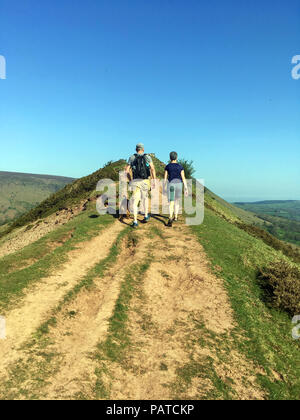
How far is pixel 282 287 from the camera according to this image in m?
10.2

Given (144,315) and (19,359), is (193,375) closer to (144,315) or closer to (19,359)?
(144,315)

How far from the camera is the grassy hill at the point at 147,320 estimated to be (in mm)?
6055

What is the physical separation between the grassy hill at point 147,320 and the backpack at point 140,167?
3.26 meters

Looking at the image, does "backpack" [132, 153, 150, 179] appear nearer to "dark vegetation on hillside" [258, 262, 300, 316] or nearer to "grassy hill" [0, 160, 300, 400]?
"grassy hill" [0, 160, 300, 400]

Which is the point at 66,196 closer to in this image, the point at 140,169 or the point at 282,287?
the point at 140,169

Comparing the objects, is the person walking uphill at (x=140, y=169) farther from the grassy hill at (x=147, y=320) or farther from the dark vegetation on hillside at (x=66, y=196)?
the dark vegetation on hillside at (x=66, y=196)

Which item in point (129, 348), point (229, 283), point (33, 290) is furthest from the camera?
point (229, 283)

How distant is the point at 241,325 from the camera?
27.7 ft

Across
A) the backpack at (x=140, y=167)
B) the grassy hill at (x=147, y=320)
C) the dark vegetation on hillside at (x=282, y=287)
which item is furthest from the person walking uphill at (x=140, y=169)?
the dark vegetation on hillside at (x=282, y=287)

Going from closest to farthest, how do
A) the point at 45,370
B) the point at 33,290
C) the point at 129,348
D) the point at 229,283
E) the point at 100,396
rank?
1. the point at 100,396
2. the point at 45,370
3. the point at 129,348
4. the point at 33,290
5. the point at 229,283

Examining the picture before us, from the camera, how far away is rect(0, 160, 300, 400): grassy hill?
19.9ft

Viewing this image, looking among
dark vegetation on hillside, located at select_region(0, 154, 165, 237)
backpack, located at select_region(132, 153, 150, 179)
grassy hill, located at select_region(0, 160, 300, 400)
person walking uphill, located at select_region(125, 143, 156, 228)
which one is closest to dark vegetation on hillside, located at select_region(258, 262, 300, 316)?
grassy hill, located at select_region(0, 160, 300, 400)
